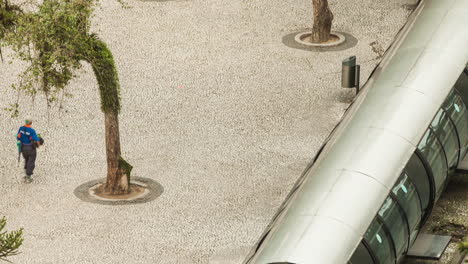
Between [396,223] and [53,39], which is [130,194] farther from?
[396,223]

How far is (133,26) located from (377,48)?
22.5 ft

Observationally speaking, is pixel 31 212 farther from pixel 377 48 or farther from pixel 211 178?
pixel 377 48

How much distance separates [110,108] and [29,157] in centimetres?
215

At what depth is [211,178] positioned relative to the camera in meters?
21.6

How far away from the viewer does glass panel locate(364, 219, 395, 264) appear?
13594mm

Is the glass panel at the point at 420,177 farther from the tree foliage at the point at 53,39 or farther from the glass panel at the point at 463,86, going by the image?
the tree foliage at the point at 53,39

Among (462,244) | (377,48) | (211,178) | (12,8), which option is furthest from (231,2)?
(462,244)

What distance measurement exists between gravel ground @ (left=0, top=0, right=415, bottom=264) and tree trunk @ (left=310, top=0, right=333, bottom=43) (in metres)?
0.79

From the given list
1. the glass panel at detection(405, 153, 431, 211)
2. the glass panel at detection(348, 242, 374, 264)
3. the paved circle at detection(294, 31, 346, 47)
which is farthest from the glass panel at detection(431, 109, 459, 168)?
the paved circle at detection(294, 31, 346, 47)

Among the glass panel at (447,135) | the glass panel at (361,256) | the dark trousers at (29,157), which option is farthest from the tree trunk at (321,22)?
the glass panel at (361,256)

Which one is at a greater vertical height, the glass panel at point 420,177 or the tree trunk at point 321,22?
the tree trunk at point 321,22

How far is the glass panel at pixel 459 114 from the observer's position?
17188mm

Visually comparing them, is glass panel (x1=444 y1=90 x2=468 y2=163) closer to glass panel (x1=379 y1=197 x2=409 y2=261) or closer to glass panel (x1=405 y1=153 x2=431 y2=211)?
glass panel (x1=405 y1=153 x2=431 y2=211)

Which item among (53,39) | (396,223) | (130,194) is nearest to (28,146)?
(130,194)
